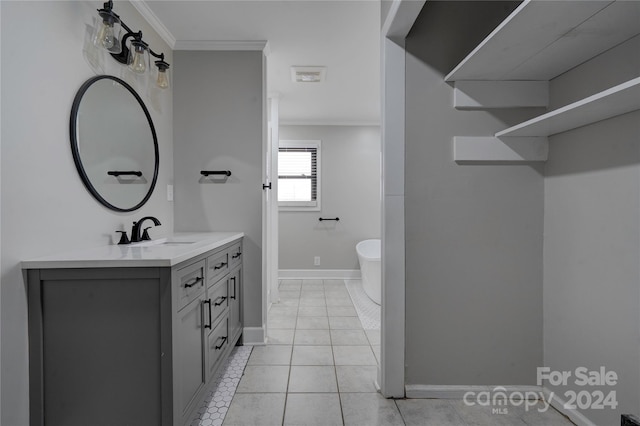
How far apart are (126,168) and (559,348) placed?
2.69 meters

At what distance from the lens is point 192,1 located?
2023mm

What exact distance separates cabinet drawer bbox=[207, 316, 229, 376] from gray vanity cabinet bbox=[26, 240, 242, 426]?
1.37ft

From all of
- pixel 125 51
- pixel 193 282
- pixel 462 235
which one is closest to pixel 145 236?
pixel 193 282

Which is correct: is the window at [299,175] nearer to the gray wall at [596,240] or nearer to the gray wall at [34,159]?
the gray wall at [34,159]

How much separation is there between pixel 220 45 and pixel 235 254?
1.69 metres

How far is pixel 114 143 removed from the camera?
179 centimetres

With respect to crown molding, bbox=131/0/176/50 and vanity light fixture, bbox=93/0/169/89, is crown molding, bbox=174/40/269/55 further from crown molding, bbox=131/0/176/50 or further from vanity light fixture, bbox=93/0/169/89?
vanity light fixture, bbox=93/0/169/89

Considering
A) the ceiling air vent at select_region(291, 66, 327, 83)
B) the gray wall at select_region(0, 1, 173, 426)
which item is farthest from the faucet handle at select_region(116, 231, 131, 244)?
the ceiling air vent at select_region(291, 66, 327, 83)

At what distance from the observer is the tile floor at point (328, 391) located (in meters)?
1.60

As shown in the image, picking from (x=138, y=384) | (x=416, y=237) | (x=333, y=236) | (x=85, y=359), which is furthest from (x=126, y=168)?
(x=333, y=236)

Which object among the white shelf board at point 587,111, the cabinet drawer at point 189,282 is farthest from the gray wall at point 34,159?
the white shelf board at point 587,111

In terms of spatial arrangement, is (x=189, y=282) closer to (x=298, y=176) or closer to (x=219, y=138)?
(x=219, y=138)

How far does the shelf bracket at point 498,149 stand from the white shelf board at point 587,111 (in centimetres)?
6

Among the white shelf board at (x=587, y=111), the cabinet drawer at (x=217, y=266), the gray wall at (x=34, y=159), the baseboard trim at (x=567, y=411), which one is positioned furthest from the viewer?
the cabinet drawer at (x=217, y=266)
